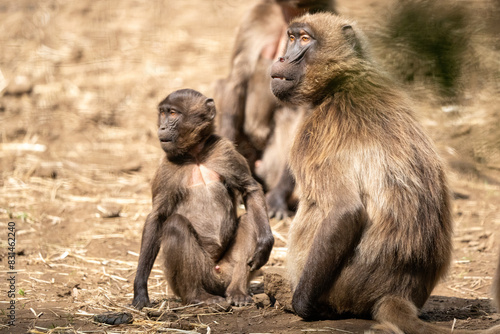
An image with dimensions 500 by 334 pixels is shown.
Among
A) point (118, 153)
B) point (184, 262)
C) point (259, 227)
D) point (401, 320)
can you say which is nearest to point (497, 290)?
point (401, 320)

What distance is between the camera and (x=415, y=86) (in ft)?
5.85

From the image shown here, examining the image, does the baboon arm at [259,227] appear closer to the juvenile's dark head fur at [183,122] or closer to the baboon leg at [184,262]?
the baboon leg at [184,262]

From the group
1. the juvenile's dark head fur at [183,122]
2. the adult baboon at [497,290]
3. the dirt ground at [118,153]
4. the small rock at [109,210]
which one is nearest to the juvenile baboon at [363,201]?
the dirt ground at [118,153]

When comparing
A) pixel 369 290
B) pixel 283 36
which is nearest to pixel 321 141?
pixel 369 290

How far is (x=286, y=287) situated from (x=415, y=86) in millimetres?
3283

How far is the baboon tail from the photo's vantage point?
3.98 metres

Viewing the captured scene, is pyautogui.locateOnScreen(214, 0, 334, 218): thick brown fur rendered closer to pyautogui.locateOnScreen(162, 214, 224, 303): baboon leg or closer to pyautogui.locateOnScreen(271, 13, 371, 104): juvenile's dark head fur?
pyautogui.locateOnScreen(162, 214, 224, 303): baboon leg

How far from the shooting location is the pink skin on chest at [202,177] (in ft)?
18.0

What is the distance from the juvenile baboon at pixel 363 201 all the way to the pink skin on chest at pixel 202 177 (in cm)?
103

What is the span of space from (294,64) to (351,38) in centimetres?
45

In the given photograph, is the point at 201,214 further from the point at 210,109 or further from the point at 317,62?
the point at 317,62

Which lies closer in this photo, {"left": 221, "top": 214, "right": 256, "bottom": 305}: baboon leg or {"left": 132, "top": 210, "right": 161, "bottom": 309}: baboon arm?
{"left": 132, "top": 210, "right": 161, "bottom": 309}: baboon arm

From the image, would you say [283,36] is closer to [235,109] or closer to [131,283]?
[235,109]

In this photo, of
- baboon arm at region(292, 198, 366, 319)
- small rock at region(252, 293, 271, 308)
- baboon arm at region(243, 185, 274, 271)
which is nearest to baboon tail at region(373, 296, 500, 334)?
baboon arm at region(292, 198, 366, 319)
